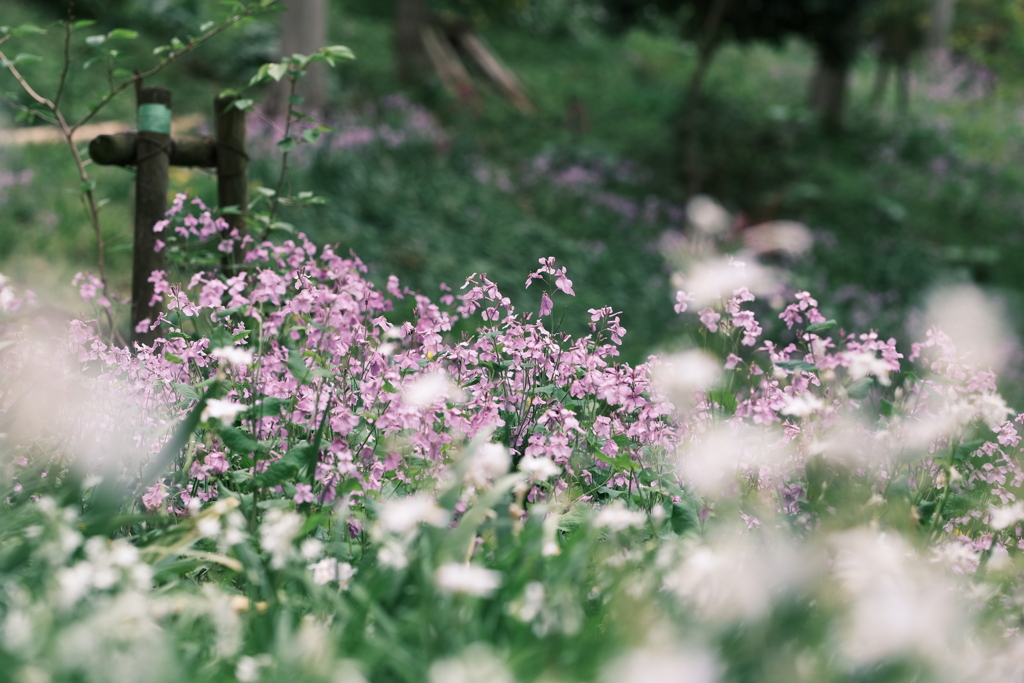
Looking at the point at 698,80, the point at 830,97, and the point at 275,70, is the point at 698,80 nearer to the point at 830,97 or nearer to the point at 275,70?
the point at 830,97

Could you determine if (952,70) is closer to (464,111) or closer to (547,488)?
(464,111)

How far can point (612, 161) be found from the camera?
34.1 feet

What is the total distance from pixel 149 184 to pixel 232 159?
372 millimetres

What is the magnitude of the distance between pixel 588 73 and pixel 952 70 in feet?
29.4

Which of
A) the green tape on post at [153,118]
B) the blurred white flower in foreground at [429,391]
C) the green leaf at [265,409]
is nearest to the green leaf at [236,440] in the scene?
the green leaf at [265,409]

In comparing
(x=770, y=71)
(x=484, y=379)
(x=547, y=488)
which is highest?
(x=484, y=379)

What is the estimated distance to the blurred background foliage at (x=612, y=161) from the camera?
697cm

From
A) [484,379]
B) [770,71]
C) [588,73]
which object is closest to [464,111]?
[588,73]

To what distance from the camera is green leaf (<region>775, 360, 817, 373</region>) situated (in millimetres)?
2391

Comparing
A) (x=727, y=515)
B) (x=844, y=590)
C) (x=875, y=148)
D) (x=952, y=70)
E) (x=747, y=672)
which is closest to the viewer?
(x=747, y=672)

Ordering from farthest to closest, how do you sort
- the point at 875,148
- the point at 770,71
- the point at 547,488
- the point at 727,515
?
the point at 770,71
the point at 875,148
the point at 547,488
the point at 727,515

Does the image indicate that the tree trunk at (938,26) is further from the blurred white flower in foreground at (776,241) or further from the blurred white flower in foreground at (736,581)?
the blurred white flower in foreground at (736,581)

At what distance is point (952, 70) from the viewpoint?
19.1 meters

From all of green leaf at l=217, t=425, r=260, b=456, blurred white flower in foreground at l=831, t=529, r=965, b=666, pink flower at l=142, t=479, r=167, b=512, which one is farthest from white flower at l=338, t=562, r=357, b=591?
blurred white flower in foreground at l=831, t=529, r=965, b=666
